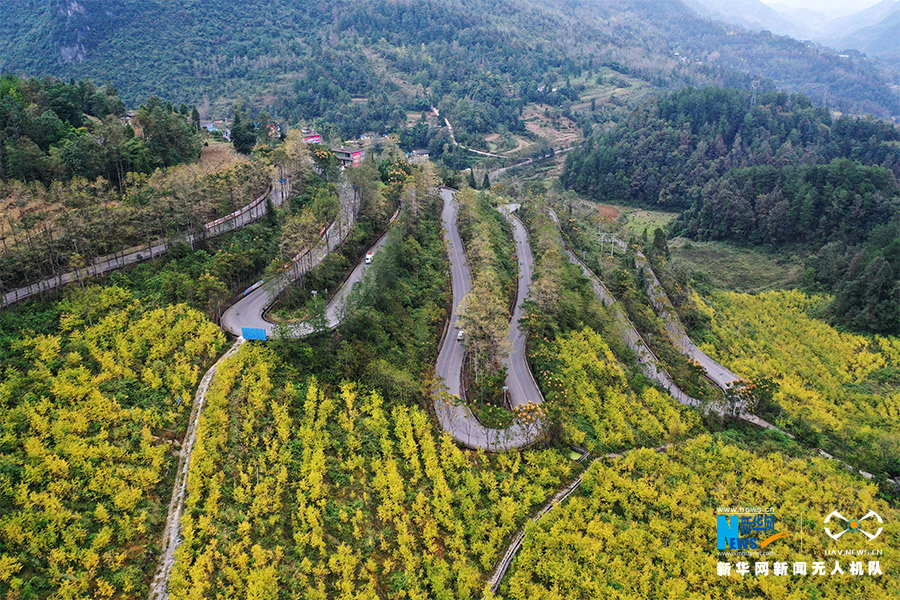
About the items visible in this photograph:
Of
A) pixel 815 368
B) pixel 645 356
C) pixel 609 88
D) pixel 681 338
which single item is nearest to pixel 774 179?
pixel 815 368

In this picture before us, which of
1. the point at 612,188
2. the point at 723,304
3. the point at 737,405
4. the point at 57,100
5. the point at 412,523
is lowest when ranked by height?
the point at 612,188

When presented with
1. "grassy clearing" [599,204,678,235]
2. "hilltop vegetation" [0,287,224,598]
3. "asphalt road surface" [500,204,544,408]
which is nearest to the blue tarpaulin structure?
"hilltop vegetation" [0,287,224,598]

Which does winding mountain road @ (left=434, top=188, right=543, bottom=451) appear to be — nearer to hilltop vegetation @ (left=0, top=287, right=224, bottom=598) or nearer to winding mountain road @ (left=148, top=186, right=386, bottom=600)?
winding mountain road @ (left=148, top=186, right=386, bottom=600)

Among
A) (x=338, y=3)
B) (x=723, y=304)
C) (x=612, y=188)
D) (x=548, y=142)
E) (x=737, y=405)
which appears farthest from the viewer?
(x=338, y=3)

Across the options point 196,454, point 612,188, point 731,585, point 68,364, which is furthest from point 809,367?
point 612,188

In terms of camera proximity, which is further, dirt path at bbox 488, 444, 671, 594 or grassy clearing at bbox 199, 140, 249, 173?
grassy clearing at bbox 199, 140, 249, 173

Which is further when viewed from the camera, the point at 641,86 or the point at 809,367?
the point at 641,86

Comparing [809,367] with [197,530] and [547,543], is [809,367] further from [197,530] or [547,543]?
[197,530]
